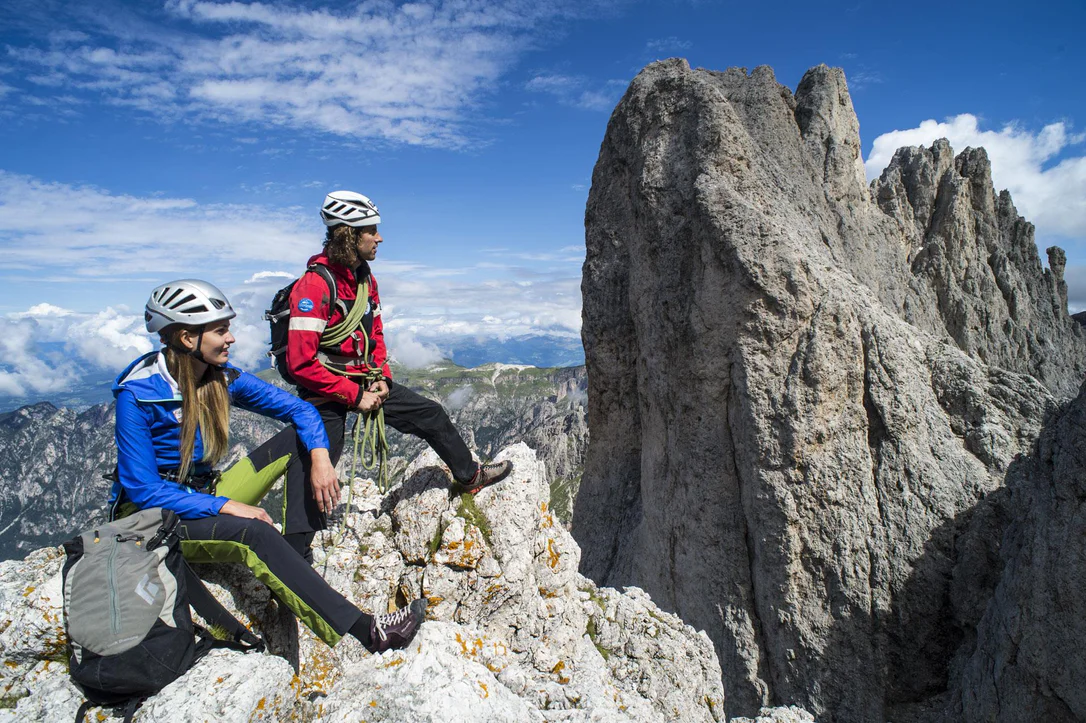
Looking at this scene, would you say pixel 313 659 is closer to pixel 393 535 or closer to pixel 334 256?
pixel 393 535

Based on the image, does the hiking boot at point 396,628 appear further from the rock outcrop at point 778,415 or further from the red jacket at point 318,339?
the rock outcrop at point 778,415

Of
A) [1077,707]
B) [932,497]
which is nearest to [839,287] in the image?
[932,497]

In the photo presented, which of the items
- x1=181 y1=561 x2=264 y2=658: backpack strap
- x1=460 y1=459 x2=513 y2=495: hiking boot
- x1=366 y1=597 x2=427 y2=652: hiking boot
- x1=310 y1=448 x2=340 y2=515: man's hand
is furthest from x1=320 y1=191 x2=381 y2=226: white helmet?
x1=366 y1=597 x2=427 y2=652: hiking boot

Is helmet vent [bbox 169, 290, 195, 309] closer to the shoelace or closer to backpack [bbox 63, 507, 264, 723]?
backpack [bbox 63, 507, 264, 723]

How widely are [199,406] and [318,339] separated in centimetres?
176

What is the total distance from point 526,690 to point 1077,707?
924cm

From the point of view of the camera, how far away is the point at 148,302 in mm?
6301

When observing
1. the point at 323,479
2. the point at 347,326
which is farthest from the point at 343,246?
the point at 323,479

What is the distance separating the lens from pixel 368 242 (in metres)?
8.22

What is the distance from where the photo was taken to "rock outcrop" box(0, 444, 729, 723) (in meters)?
5.59

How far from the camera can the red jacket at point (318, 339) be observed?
24.3 feet

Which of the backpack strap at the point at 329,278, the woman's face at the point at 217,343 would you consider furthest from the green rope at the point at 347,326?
the woman's face at the point at 217,343

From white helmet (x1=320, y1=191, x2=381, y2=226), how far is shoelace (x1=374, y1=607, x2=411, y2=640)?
17.5ft

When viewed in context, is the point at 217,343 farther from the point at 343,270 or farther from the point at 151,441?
the point at 343,270
